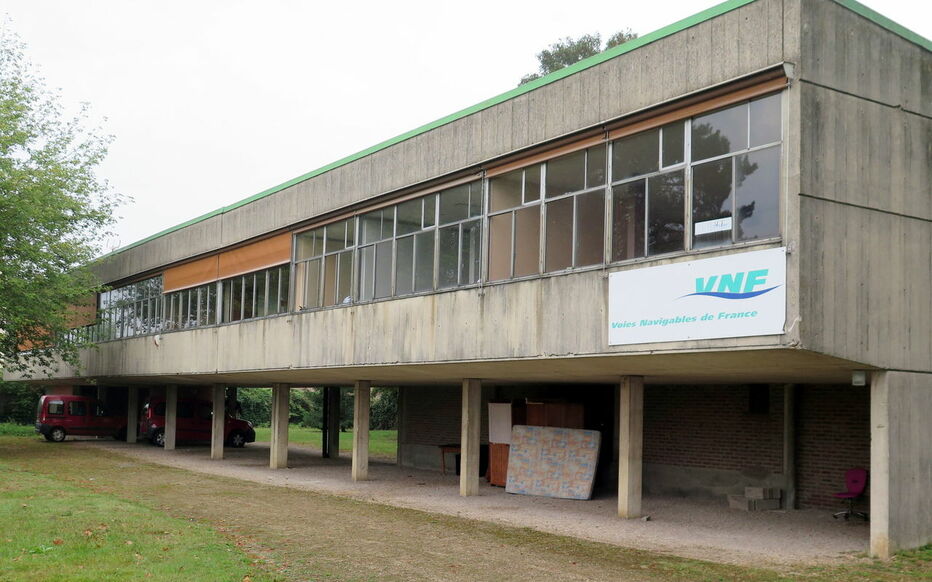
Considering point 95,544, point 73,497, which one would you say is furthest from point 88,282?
point 95,544

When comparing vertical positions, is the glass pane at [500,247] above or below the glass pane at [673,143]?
below

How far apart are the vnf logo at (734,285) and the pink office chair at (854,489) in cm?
545

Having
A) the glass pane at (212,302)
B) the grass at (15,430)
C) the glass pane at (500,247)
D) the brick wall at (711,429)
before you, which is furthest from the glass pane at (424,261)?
the grass at (15,430)

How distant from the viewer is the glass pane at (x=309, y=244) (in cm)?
2338

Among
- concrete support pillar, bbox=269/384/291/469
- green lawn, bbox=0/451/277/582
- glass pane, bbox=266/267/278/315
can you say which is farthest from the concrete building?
green lawn, bbox=0/451/277/582

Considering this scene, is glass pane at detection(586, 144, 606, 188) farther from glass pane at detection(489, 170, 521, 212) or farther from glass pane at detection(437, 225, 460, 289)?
glass pane at detection(437, 225, 460, 289)

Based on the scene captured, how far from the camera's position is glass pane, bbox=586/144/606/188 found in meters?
14.7

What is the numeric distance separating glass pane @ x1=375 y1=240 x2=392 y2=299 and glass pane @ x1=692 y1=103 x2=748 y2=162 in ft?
28.5

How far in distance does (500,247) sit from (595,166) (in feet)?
9.01

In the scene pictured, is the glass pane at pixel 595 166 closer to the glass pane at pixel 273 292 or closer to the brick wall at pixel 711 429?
the brick wall at pixel 711 429

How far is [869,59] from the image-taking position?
1259 centimetres

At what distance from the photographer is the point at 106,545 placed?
474 inches

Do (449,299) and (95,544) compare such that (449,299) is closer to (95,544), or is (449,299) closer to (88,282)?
(95,544)

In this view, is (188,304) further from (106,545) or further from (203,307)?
(106,545)
